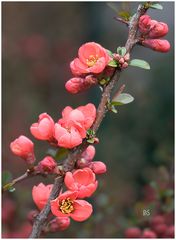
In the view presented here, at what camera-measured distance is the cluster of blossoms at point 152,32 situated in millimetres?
1193

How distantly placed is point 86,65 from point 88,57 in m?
0.03

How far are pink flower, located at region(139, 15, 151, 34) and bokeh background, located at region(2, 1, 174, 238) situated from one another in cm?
10

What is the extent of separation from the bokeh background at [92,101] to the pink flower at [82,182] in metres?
0.42

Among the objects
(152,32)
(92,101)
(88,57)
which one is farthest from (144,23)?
(92,101)

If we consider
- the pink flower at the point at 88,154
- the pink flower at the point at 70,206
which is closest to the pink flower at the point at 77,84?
the pink flower at the point at 88,154

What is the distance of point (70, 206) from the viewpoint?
1.17 meters

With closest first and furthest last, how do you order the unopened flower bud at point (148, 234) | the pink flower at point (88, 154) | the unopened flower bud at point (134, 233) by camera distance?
the pink flower at point (88, 154) < the unopened flower bud at point (148, 234) < the unopened flower bud at point (134, 233)

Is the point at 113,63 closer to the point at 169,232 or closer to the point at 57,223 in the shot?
the point at 57,223

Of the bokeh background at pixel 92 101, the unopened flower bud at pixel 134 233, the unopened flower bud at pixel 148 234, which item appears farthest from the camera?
the bokeh background at pixel 92 101

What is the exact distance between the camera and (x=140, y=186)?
2.49 m

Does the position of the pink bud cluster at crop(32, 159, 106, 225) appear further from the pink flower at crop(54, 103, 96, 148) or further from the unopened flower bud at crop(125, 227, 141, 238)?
the unopened flower bud at crop(125, 227, 141, 238)

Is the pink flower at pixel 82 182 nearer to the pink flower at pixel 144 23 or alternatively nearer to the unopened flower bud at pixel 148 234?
the pink flower at pixel 144 23

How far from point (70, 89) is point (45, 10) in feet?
9.35

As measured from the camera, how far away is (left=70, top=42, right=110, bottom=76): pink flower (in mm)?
1194
